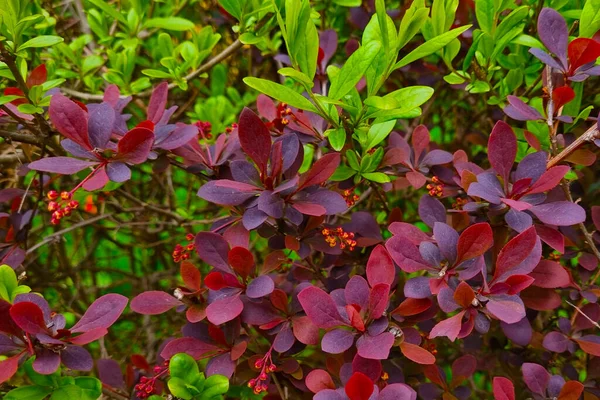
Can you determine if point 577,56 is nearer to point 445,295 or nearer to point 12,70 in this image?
point 445,295

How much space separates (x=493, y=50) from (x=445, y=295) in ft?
1.88

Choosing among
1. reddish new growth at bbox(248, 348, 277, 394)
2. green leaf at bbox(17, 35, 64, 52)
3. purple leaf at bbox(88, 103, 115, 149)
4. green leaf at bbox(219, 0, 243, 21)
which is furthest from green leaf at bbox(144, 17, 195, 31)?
reddish new growth at bbox(248, 348, 277, 394)

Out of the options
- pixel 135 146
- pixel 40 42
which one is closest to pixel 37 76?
pixel 40 42

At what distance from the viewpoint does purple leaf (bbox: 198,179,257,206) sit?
101cm

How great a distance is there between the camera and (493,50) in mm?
1213

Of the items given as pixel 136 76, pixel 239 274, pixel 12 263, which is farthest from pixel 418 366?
pixel 136 76

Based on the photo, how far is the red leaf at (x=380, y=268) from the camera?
1015 millimetres

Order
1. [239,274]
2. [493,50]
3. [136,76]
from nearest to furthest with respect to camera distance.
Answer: [239,274] < [493,50] < [136,76]

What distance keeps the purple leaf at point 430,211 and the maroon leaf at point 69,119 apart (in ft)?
2.11

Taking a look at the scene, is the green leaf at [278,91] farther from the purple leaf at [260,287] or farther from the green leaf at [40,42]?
the green leaf at [40,42]

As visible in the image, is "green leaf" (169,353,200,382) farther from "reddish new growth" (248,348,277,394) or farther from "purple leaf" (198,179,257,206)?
"purple leaf" (198,179,257,206)

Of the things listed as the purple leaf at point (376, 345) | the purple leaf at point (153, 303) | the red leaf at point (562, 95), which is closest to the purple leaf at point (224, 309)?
the purple leaf at point (153, 303)

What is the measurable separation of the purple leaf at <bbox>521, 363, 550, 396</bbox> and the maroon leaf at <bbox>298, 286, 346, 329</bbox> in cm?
39

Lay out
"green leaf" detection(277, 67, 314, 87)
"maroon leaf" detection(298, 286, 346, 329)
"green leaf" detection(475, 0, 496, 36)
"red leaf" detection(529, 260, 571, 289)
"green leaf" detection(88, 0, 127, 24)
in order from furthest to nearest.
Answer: "green leaf" detection(88, 0, 127, 24), "green leaf" detection(475, 0, 496, 36), "red leaf" detection(529, 260, 571, 289), "maroon leaf" detection(298, 286, 346, 329), "green leaf" detection(277, 67, 314, 87)
